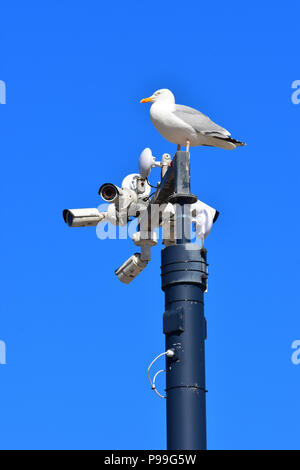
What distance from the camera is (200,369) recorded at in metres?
13.2

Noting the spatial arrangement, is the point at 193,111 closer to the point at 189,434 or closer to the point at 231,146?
the point at 231,146

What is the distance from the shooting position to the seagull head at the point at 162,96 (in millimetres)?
16719

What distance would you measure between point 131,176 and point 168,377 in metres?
5.89

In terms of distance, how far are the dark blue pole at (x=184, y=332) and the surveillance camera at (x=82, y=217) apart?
11.8 ft

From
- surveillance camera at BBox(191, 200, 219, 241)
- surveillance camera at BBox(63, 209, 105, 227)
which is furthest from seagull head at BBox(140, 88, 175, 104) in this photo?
surveillance camera at BBox(63, 209, 105, 227)

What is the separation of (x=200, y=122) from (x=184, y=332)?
3806 mm

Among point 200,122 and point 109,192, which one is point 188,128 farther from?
point 109,192

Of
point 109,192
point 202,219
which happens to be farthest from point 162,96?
point 202,219

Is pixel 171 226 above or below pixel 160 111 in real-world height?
below

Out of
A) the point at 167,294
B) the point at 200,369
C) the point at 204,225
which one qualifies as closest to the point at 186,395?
the point at 200,369

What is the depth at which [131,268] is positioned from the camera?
16.6 metres

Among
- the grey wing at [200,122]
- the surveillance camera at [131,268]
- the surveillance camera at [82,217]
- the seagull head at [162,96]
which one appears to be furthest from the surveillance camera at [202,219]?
the surveillance camera at [82,217]
